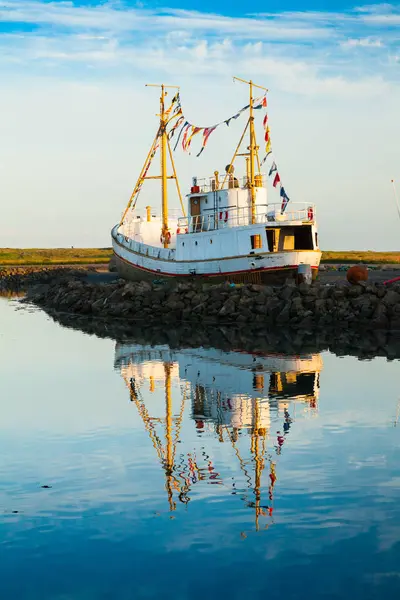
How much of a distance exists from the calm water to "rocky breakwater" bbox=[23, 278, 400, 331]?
44.7 ft

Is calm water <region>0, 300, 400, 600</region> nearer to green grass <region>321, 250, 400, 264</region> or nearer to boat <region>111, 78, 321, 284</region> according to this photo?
boat <region>111, 78, 321, 284</region>

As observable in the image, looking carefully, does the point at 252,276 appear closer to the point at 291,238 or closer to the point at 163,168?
the point at 291,238

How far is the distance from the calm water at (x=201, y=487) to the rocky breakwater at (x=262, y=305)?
1363cm

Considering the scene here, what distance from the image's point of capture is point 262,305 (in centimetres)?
4225

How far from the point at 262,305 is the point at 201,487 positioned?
28.9m

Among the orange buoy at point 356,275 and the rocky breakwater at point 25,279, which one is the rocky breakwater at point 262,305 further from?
the rocky breakwater at point 25,279

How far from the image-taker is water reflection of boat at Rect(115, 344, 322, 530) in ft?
47.3

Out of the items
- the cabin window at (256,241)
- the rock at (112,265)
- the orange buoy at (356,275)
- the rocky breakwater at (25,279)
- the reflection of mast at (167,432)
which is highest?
the cabin window at (256,241)

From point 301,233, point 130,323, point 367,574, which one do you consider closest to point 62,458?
point 367,574

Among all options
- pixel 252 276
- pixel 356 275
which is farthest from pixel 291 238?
pixel 356 275

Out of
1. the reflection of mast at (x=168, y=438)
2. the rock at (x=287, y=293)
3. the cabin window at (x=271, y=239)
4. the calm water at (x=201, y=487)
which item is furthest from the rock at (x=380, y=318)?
the reflection of mast at (x=168, y=438)

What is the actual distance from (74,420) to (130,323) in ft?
84.2

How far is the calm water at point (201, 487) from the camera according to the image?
10242mm

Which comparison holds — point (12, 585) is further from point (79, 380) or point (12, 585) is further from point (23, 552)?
point (79, 380)
